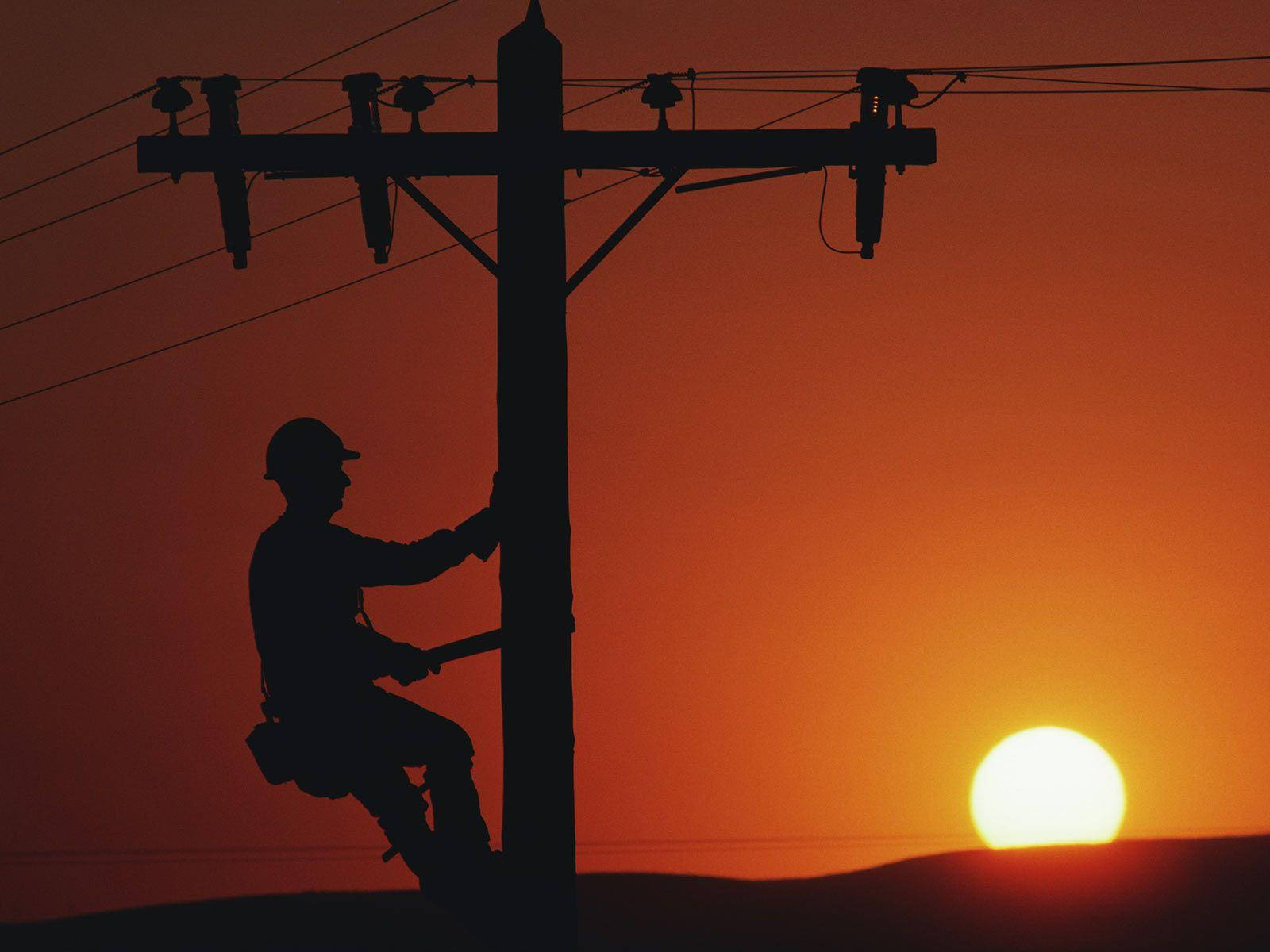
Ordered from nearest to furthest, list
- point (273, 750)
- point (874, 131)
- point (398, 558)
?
point (398, 558)
point (273, 750)
point (874, 131)

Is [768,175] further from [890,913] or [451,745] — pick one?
[890,913]

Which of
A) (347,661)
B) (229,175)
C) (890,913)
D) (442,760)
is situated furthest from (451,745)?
(890,913)

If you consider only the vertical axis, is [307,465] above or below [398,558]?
above

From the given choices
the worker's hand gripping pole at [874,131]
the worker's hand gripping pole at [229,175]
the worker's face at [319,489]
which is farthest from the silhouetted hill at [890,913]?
the worker's face at [319,489]

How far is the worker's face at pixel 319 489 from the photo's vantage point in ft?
30.3

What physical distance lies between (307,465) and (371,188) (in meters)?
3.24

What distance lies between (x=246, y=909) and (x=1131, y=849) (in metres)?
19.9

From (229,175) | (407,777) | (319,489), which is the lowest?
(407,777)

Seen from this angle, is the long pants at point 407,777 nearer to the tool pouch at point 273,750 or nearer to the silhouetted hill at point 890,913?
the tool pouch at point 273,750

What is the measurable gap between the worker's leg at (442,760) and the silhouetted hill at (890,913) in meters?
22.8

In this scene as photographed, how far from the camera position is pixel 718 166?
10.8m

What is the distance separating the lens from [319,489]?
30.4 ft

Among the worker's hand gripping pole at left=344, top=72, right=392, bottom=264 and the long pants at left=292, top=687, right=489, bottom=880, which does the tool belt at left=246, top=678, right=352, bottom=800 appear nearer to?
the long pants at left=292, top=687, right=489, bottom=880

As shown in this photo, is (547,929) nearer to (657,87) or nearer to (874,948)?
(657,87)
